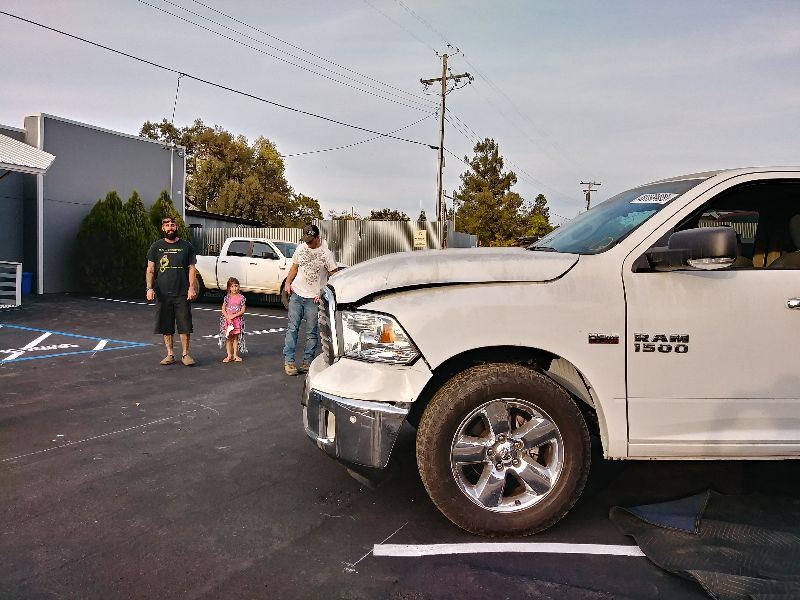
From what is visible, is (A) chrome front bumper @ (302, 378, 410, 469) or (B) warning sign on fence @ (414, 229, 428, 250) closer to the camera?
(A) chrome front bumper @ (302, 378, 410, 469)

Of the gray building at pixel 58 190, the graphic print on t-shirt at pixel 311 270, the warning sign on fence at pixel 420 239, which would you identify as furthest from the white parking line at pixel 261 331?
the warning sign on fence at pixel 420 239

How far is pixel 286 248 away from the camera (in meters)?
16.7

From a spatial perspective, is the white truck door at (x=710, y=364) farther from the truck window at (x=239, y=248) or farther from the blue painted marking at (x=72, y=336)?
the truck window at (x=239, y=248)

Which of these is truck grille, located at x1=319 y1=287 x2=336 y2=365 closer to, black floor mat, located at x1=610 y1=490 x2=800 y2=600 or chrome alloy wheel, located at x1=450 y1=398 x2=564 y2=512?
chrome alloy wheel, located at x1=450 y1=398 x2=564 y2=512

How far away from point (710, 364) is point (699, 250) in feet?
1.94

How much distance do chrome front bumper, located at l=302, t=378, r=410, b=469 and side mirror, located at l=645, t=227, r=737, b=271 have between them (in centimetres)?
152

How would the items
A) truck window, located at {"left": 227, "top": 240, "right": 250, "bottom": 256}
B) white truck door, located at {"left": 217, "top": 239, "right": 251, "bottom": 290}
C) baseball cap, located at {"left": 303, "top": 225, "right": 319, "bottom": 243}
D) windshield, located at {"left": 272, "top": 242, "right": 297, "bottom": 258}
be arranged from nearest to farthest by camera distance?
1. baseball cap, located at {"left": 303, "top": 225, "right": 319, "bottom": 243}
2. windshield, located at {"left": 272, "top": 242, "right": 297, "bottom": 258}
3. white truck door, located at {"left": 217, "top": 239, "right": 251, "bottom": 290}
4. truck window, located at {"left": 227, "top": 240, "right": 250, "bottom": 256}

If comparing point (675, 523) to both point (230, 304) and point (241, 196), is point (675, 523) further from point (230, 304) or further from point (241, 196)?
point (241, 196)

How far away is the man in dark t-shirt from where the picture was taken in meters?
8.02

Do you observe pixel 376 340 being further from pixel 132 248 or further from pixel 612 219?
pixel 132 248

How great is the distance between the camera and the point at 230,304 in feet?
28.5

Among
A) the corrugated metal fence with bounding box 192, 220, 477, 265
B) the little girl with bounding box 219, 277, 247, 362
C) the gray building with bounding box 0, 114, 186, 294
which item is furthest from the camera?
the corrugated metal fence with bounding box 192, 220, 477, 265

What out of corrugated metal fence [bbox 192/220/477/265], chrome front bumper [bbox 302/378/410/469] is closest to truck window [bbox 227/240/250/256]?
corrugated metal fence [bbox 192/220/477/265]

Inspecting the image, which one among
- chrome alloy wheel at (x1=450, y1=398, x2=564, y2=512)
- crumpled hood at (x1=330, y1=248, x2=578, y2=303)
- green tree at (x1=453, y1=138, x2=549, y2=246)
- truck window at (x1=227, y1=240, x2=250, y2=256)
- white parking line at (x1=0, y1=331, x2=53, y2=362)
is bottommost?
white parking line at (x1=0, y1=331, x2=53, y2=362)
